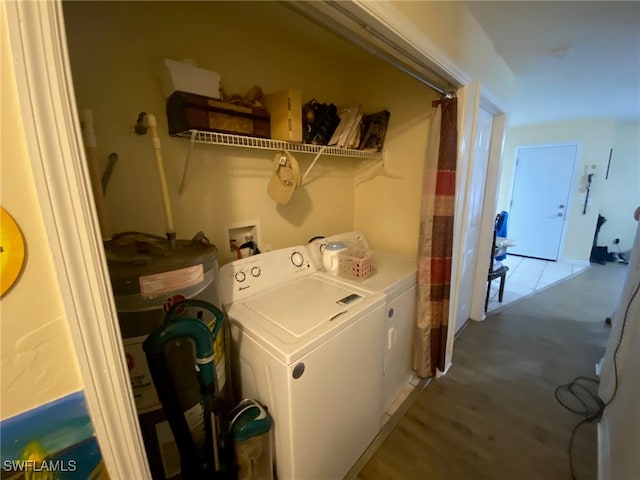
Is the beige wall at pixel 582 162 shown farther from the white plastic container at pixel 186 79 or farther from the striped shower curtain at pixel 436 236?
the white plastic container at pixel 186 79

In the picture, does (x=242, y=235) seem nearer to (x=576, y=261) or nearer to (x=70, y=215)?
(x=70, y=215)

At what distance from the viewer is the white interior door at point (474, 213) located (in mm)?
2189

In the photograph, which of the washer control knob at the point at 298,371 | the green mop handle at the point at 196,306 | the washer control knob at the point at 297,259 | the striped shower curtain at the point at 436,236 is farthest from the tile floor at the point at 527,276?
the green mop handle at the point at 196,306

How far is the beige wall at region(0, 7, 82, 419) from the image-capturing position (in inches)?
14.5

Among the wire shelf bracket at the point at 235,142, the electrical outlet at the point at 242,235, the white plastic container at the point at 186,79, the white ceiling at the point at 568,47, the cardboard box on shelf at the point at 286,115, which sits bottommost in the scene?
the electrical outlet at the point at 242,235

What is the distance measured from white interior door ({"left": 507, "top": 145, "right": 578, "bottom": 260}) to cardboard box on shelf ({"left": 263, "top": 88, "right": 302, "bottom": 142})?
5.40 metres

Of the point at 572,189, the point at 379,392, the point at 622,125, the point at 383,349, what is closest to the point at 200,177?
the point at 383,349

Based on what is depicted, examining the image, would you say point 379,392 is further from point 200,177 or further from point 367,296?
point 200,177

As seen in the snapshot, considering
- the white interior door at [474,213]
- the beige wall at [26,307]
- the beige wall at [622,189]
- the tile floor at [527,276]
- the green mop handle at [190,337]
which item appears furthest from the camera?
the beige wall at [622,189]

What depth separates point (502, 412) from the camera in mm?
1710

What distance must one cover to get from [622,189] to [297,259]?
20.6 ft

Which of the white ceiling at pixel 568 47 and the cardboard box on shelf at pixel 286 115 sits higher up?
the white ceiling at pixel 568 47

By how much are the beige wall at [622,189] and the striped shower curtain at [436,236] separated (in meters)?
5.06

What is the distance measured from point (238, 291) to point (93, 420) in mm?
818
